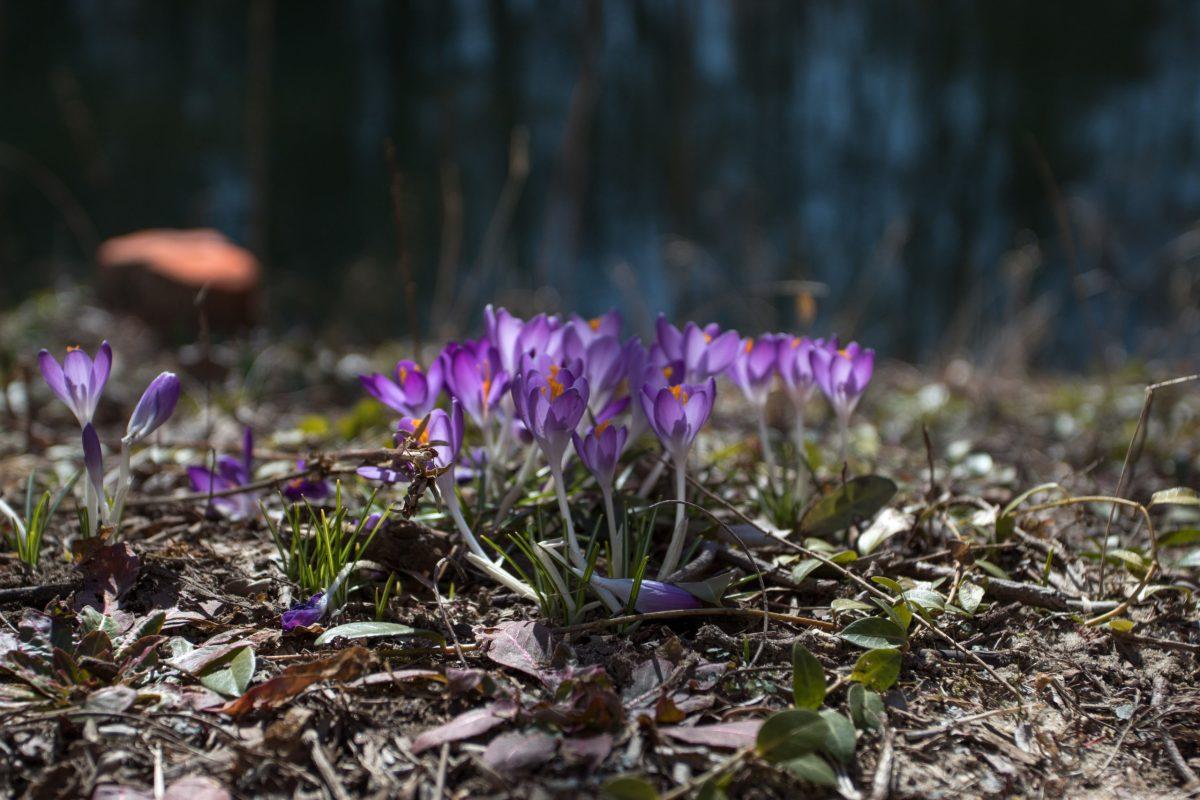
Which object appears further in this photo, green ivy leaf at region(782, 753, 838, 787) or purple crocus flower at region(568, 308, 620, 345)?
purple crocus flower at region(568, 308, 620, 345)

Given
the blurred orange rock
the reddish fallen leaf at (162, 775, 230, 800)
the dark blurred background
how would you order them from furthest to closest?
the dark blurred background
the blurred orange rock
the reddish fallen leaf at (162, 775, 230, 800)

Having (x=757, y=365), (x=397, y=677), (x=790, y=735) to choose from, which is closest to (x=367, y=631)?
(x=397, y=677)

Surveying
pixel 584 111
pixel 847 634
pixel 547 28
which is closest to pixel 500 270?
pixel 584 111

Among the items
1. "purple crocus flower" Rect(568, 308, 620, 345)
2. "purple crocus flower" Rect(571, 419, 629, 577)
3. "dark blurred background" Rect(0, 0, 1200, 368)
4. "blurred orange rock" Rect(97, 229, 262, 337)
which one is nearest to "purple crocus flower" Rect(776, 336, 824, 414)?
"purple crocus flower" Rect(568, 308, 620, 345)

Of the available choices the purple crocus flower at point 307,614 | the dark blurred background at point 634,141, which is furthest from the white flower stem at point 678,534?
the dark blurred background at point 634,141

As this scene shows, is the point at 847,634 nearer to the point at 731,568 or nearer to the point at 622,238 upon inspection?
the point at 731,568

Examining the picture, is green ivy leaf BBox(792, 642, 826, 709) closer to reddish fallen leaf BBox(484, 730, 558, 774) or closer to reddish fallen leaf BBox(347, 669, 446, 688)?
reddish fallen leaf BBox(484, 730, 558, 774)
